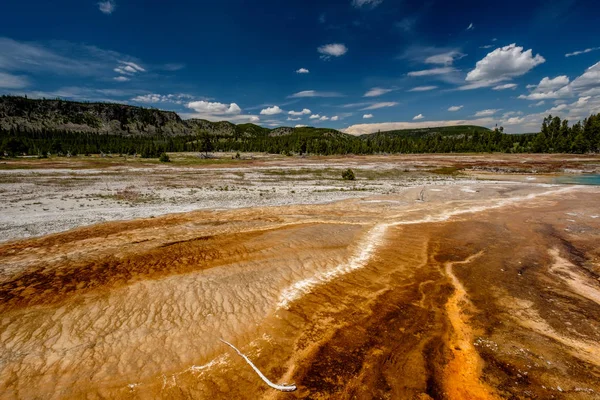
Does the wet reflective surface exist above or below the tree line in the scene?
below

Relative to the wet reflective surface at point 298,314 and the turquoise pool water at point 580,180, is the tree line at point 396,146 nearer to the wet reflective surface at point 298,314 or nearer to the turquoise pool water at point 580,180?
the turquoise pool water at point 580,180

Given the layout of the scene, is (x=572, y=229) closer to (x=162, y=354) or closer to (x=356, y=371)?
(x=356, y=371)

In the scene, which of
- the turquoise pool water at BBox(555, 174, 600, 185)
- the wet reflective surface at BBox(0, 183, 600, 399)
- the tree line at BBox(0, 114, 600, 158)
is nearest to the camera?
the wet reflective surface at BBox(0, 183, 600, 399)

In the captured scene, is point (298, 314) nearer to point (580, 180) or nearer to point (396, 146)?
point (580, 180)

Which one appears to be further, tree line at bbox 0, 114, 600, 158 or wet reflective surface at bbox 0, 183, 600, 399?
tree line at bbox 0, 114, 600, 158

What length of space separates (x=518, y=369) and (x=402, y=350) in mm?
2605

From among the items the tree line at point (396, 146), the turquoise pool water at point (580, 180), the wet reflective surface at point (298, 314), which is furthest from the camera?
the tree line at point (396, 146)

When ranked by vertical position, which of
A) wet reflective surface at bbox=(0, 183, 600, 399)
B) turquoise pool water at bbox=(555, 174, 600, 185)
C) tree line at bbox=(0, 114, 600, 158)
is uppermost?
tree line at bbox=(0, 114, 600, 158)

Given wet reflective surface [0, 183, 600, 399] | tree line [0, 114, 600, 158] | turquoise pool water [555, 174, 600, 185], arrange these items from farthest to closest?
1. tree line [0, 114, 600, 158]
2. turquoise pool water [555, 174, 600, 185]
3. wet reflective surface [0, 183, 600, 399]

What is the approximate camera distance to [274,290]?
10281mm

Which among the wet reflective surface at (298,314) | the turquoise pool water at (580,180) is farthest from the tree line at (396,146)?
the wet reflective surface at (298,314)

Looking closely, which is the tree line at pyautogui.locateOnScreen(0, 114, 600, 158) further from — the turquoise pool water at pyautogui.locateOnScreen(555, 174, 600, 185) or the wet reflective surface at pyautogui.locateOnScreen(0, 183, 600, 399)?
the wet reflective surface at pyautogui.locateOnScreen(0, 183, 600, 399)

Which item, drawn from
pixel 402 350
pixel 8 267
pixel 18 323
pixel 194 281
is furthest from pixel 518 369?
pixel 8 267

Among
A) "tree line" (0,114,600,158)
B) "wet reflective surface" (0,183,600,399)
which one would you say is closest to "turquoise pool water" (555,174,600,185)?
"wet reflective surface" (0,183,600,399)
